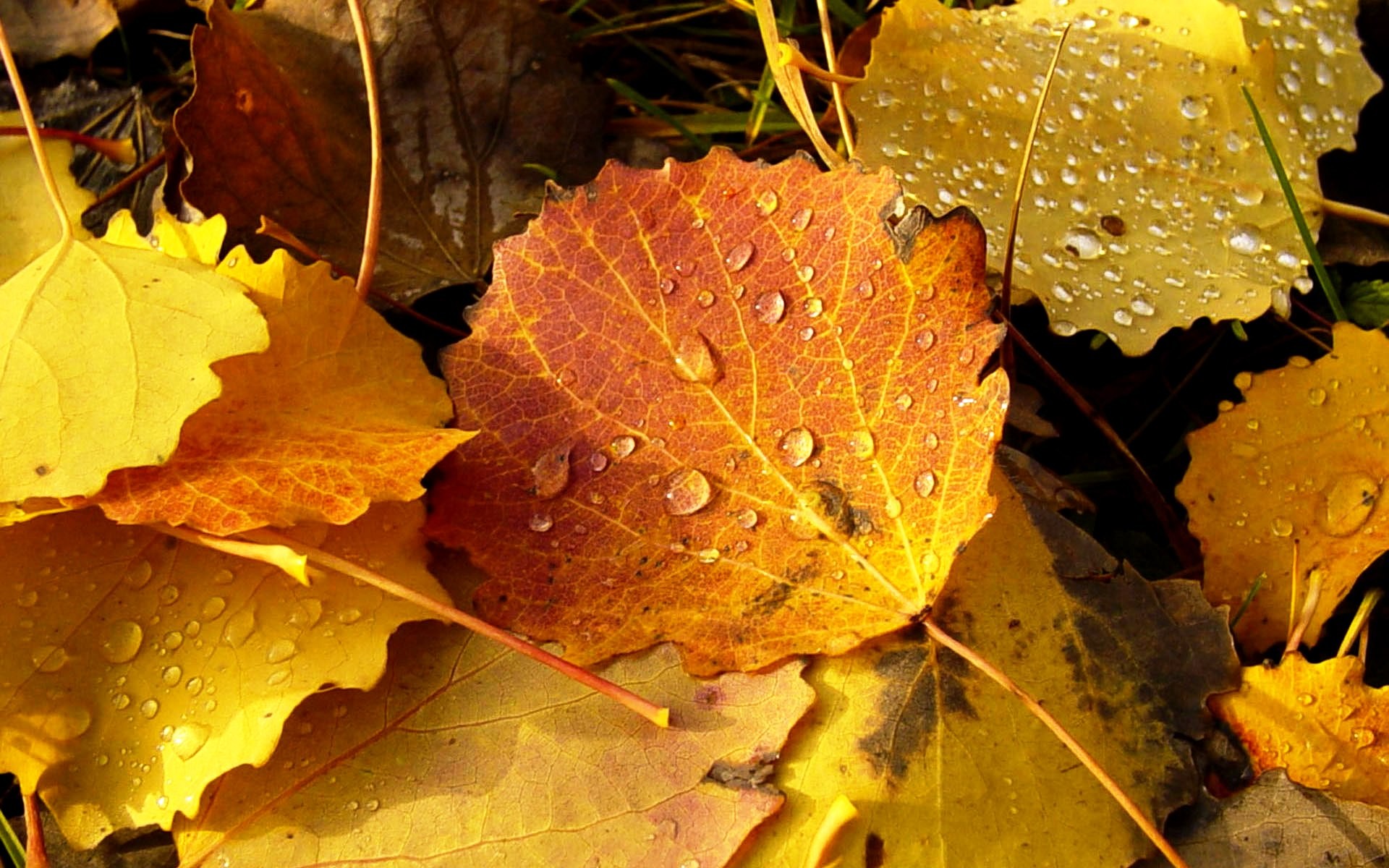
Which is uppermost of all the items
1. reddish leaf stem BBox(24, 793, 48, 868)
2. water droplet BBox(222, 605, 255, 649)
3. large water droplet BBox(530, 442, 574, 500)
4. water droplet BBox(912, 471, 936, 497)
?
water droplet BBox(912, 471, 936, 497)

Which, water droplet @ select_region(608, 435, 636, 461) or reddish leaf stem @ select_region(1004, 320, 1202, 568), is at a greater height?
water droplet @ select_region(608, 435, 636, 461)

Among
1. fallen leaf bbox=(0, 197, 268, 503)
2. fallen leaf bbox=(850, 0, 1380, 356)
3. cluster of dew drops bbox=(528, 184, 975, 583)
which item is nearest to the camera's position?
fallen leaf bbox=(0, 197, 268, 503)

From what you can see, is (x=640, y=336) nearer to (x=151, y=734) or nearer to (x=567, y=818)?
(x=567, y=818)

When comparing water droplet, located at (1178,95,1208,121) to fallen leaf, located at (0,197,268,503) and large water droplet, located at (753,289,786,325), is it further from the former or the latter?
fallen leaf, located at (0,197,268,503)

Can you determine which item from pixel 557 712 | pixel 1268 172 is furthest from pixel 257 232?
pixel 1268 172

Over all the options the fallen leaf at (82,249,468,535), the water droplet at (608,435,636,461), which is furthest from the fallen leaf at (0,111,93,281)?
the water droplet at (608,435,636,461)

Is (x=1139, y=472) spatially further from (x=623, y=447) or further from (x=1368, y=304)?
(x=623, y=447)

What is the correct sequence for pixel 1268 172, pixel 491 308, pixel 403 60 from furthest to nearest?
pixel 403 60 → pixel 1268 172 → pixel 491 308
